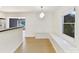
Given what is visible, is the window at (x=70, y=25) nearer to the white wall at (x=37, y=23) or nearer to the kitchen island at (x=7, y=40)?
the kitchen island at (x=7, y=40)

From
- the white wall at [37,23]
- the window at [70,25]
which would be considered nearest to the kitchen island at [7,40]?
the window at [70,25]

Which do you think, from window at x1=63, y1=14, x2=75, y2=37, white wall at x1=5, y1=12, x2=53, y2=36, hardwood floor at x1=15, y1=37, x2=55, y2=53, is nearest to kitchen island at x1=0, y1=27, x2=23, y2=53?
hardwood floor at x1=15, y1=37, x2=55, y2=53

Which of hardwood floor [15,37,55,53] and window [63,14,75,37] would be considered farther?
hardwood floor [15,37,55,53]

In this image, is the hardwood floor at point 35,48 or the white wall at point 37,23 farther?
the white wall at point 37,23

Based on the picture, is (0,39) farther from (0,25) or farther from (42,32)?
(42,32)

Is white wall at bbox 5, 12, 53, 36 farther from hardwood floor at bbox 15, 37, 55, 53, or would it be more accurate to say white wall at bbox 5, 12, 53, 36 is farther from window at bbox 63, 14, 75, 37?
window at bbox 63, 14, 75, 37

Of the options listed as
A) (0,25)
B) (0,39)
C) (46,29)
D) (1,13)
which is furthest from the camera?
(46,29)
